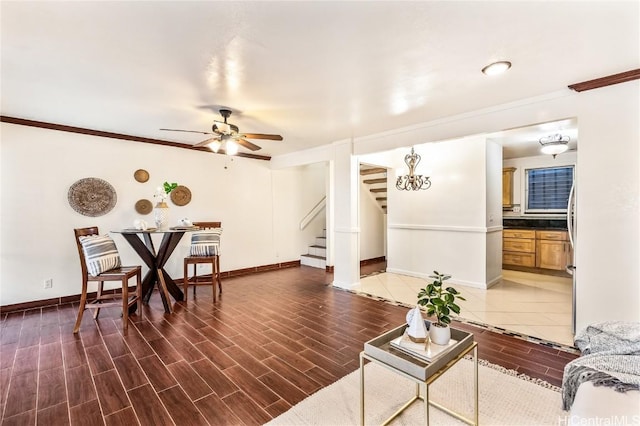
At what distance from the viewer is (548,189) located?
5.95 metres

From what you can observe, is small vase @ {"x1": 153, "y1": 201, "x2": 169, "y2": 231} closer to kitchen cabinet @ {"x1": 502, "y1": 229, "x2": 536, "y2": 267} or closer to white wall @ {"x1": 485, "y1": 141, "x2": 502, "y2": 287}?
white wall @ {"x1": 485, "y1": 141, "x2": 502, "y2": 287}

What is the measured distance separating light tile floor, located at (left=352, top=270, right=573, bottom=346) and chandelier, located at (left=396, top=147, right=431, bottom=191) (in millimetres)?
1640

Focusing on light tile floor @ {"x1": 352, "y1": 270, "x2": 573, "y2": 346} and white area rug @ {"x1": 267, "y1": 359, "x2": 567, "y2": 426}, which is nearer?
white area rug @ {"x1": 267, "y1": 359, "x2": 567, "y2": 426}

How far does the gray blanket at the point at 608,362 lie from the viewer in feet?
4.36

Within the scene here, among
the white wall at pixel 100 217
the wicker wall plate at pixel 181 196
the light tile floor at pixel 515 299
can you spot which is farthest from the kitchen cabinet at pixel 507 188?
the wicker wall plate at pixel 181 196

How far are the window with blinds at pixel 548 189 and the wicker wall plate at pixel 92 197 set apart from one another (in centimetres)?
762

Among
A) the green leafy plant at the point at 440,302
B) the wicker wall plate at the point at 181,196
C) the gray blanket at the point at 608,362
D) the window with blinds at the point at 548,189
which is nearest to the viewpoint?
the gray blanket at the point at 608,362

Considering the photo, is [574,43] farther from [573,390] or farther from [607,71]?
[573,390]

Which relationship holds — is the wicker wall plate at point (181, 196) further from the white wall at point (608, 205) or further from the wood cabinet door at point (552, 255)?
the wood cabinet door at point (552, 255)

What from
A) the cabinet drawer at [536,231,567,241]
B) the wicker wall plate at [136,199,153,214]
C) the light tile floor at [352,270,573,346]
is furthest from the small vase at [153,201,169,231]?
the cabinet drawer at [536,231,567,241]

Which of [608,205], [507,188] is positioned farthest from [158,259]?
[507,188]

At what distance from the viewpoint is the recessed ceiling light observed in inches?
86.9

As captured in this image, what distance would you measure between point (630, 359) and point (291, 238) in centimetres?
550

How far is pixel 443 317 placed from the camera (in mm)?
1615
